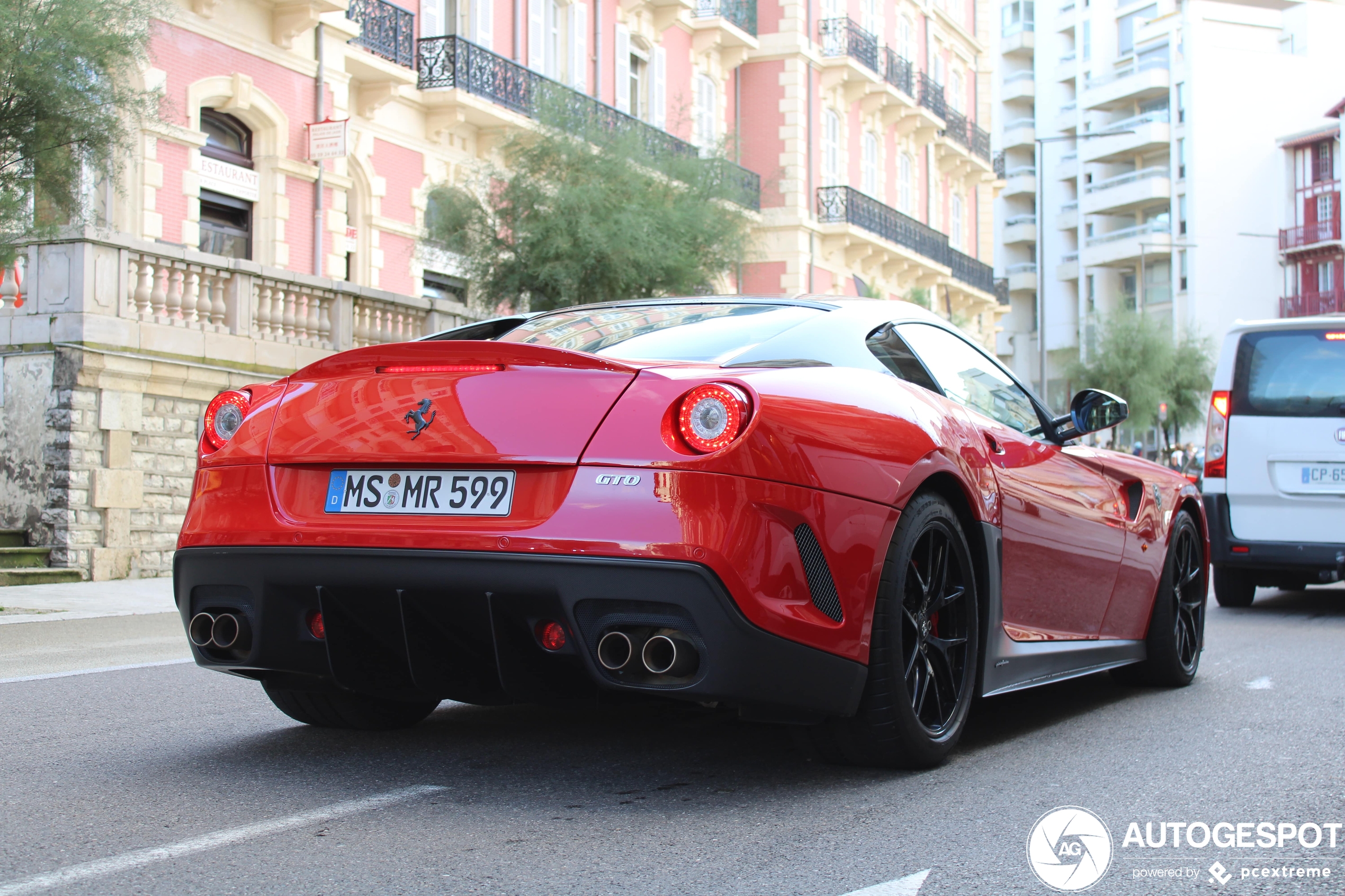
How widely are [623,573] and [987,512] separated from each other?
4.81 ft

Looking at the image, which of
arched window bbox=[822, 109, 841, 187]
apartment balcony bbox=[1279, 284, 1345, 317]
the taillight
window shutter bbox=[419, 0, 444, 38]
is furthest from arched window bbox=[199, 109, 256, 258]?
apartment balcony bbox=[1279, 284, 1345, 317]

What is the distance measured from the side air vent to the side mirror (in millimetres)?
2028

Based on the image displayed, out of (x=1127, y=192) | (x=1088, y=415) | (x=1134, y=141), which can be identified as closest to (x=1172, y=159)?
(x=1134, y=141)

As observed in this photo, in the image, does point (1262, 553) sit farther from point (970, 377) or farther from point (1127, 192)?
point (1127, 192)

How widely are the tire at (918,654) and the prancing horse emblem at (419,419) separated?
3.96 feet

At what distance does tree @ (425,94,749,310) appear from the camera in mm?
20047

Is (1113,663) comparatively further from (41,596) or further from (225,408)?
(41,596)

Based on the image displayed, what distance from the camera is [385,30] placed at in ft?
76.1

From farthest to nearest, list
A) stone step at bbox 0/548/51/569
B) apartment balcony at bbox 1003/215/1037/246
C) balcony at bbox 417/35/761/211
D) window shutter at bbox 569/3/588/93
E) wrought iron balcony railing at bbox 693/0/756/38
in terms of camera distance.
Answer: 1. apartment balcony at bbox 1003/215/1037/246
2. wrought iron balcony railing at bbox 693/0/756/38
3. window shutter at bbox 569/3/588/93
4. balcony at bbox 417/35/761/211
5. stone step at bbox 0/548/51/569

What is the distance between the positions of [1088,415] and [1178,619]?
1.38 meters

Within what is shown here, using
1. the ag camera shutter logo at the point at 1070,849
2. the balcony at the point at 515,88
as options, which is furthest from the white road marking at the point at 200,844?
the balcony at the point at 515,88

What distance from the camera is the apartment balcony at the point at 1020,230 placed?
8675 cm

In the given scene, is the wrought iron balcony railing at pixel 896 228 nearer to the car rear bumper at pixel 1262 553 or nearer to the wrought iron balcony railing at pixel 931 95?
the wrought iron balcony railing at pixel 931 95

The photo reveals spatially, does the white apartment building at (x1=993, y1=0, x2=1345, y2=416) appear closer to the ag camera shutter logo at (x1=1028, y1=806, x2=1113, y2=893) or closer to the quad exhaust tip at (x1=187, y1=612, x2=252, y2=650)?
the ag camera shutter logo at (x1=1028, y1=806, x2=1113, y2=893)
